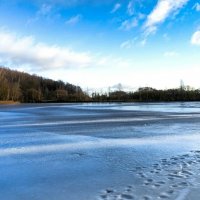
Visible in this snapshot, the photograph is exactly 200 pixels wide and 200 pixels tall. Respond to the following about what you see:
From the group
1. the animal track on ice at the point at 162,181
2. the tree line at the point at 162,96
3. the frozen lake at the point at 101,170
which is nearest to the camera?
the animal track on ice at the point at 162,181

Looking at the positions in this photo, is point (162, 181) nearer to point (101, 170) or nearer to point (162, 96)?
point (101, 170)

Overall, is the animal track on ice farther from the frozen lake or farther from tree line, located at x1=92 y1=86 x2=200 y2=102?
tree line, located at x1=92 y1=86 x2=200 y2=102

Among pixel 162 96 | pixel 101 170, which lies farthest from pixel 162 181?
pixel 162 96

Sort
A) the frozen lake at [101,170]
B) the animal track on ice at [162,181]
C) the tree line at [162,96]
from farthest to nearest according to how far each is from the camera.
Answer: the tree line at [162,96] → the frozen lake at [101,170] → the animal track on ice at [162,181]

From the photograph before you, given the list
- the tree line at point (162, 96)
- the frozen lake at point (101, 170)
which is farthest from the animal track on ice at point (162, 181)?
the tree line at point (162, 96)

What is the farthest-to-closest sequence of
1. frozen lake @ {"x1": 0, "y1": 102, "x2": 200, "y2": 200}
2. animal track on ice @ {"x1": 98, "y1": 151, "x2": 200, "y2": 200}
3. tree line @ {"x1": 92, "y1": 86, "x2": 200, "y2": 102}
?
1. tree line @ {"x1": 92, "y1": 86, "x2": 200, "y2": 102}
2. frozen lake @ {"x1": 0, "y1": 102, "x2": 200, "y2": 200}
3. animal track on ice @ {"x1": 98, "y1": 151, "x2": 200, "y2": 200}

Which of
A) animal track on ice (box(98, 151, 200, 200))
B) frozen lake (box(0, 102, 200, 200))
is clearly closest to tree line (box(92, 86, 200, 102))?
frozen lake (box(0, 102, 200, 200))

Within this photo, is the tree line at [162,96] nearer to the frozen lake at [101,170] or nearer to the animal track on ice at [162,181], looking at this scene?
the frozen lake at [101,170]

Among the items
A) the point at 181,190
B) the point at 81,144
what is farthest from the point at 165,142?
the point at 181,190

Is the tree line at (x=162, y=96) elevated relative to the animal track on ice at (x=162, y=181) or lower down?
elevated

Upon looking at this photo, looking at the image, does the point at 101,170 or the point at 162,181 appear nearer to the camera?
the point at 162,181

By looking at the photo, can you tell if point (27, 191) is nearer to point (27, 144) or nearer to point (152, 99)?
point (27, 144)

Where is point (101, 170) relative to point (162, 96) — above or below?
below

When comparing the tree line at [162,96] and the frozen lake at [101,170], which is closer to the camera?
the frozen lake at [101,170]
